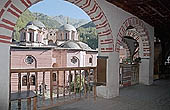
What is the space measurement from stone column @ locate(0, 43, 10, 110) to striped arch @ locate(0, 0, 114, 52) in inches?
5.8

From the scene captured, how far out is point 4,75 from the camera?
279 centimetres

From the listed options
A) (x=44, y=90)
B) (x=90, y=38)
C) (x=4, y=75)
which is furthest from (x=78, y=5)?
(x=90, y=38)

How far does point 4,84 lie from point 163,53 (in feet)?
28.9

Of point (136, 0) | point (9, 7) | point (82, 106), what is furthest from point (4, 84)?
point (136, 0)

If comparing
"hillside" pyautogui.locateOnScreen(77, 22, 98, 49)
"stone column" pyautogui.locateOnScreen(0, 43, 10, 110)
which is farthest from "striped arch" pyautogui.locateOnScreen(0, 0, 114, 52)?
"hillside" pyautogui.locateOnScreen(77, 22, 98, 49)

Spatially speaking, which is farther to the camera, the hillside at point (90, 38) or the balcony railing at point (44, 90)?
the hillside at point (90, 38)

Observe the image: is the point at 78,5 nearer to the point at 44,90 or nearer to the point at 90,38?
the point at 44,90

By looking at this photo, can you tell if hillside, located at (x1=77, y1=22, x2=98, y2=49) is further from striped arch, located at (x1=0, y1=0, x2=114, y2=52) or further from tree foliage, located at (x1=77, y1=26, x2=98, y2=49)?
striped arch, located at (x1=0, y1=0, x2=114, y2=52)

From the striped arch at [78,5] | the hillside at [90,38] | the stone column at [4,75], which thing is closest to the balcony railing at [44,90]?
the stone column at [4,75]

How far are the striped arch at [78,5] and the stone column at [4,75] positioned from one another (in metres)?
0.15

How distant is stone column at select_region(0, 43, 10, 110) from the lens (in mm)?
2754

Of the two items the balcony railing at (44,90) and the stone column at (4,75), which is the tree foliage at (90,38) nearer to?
the balcony railing at (44,90)

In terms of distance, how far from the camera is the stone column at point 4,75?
9.04 ft

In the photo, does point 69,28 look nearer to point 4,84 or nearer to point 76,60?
point 76,60
